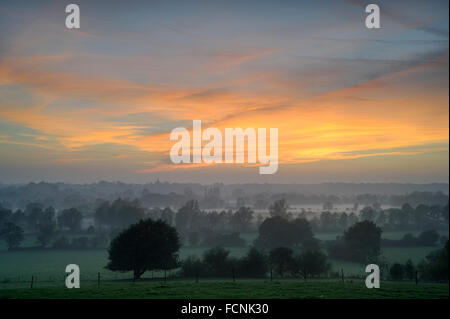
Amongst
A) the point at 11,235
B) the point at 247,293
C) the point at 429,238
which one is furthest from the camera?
the point at 429,238

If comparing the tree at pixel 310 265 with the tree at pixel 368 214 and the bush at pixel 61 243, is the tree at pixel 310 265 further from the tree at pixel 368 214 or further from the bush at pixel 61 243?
the tree at pixel 368 214

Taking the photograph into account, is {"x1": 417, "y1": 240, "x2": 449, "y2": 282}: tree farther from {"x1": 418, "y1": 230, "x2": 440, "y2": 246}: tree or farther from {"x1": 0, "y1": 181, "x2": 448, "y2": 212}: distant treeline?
{"x1": 0, "y1": 181, "x2": 448, "y2": 212}: distant treeline

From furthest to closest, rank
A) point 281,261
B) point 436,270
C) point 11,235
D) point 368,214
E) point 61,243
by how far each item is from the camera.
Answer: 1. point 368,214
2. point 61,243
3. point 11,235
4. point 281,261
5. point 436,270

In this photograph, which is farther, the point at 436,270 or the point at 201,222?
the point at 201,222

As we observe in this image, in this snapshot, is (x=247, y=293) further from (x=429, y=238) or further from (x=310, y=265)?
(x=429, y=238)

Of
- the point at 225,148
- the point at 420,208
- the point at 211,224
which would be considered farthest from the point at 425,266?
the point at 420,208

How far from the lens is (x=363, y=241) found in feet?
249

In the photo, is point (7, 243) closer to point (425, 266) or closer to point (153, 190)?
point (153, 190)

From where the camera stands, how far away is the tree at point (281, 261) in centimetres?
5472

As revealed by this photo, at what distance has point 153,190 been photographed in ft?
461

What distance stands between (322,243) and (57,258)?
62.9 meters

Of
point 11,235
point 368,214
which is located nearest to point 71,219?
point 11,235

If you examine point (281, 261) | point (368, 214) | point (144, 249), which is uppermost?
point (368, 214)

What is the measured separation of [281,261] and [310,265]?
468cm
